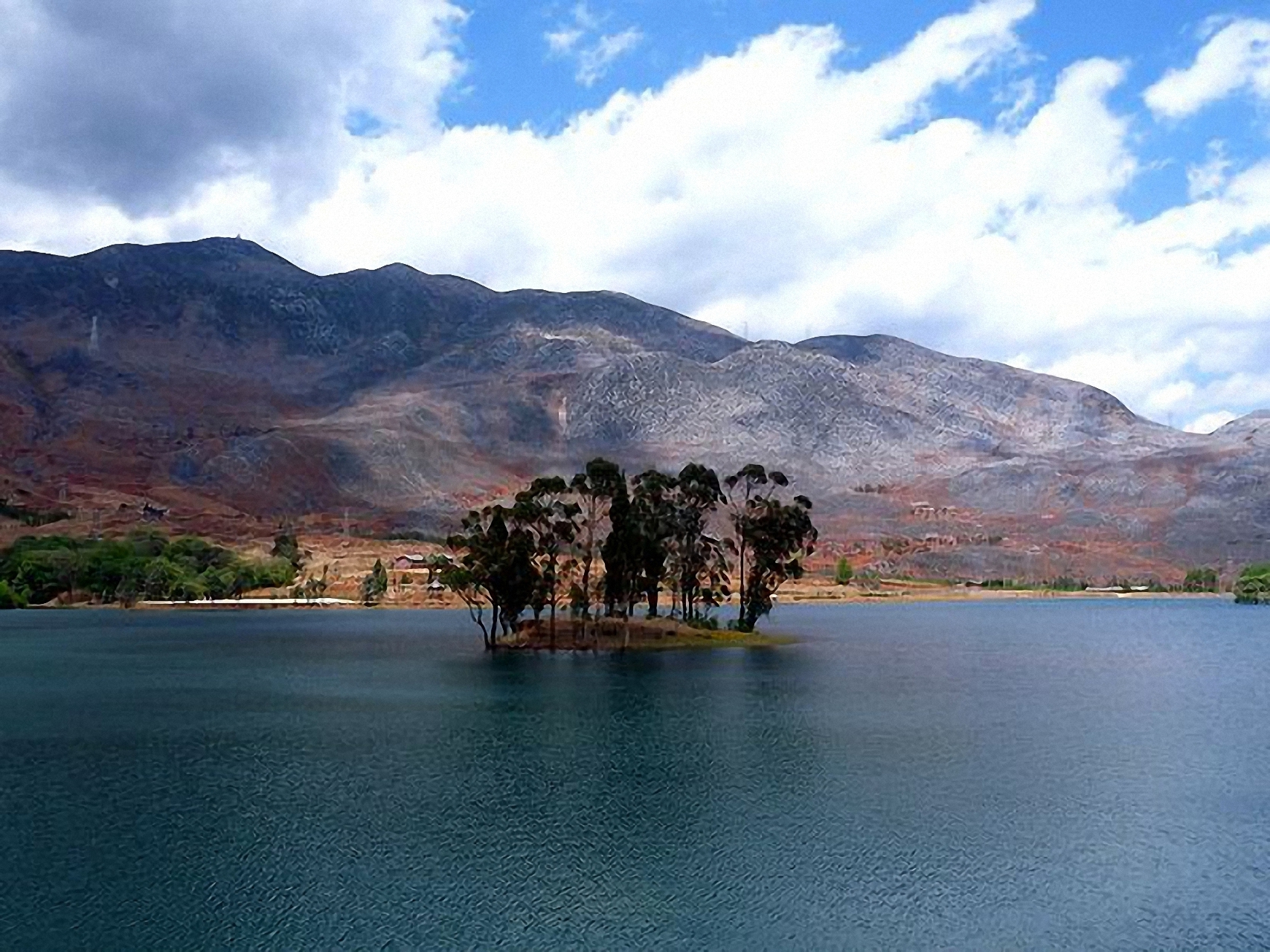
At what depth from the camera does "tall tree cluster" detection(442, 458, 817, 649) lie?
99.3 m

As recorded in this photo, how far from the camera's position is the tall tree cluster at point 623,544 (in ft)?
326

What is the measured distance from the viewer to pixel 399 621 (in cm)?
15825

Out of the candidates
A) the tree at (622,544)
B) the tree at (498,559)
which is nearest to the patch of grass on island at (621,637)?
the tree at (622,544)

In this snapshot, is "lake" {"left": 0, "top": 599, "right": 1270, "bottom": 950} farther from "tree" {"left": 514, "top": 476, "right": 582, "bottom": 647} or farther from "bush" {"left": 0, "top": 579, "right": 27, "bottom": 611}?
"bush" {"left": 0, "top": 579, "right": 27, "bottom": 611}

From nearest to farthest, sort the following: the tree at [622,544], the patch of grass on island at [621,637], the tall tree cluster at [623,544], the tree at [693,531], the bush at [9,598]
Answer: the tall tree cluster at [623,544] < the tree at [622,544] < the patch of grass on island at [621,637] < the tree at [693,531] < the bush at [9,598]

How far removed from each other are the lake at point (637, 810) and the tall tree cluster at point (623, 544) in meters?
16.4

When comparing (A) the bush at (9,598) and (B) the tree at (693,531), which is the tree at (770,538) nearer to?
(B) the tree at (693,531)

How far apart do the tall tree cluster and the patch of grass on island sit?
4.54ft

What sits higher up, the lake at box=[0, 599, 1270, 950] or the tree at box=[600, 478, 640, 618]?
the tree at box=[600, 478, 640, 618]

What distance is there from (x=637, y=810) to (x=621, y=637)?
67253 mm

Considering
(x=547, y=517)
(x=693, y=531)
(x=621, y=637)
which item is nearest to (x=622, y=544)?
(x=547, y=517)

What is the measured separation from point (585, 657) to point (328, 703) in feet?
113

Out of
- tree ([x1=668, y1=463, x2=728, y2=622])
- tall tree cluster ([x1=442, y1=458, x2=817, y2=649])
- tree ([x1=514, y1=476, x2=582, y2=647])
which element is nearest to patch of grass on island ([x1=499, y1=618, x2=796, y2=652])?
tall tree cluster ([x1=442, y1=458, x2=817, y2=649])

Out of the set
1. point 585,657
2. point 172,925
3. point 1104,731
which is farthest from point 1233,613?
point 172,925
